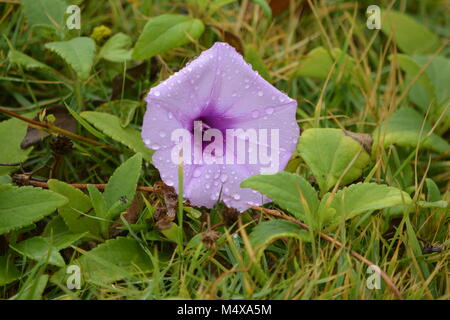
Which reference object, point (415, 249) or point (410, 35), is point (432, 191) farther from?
point (410, 35)

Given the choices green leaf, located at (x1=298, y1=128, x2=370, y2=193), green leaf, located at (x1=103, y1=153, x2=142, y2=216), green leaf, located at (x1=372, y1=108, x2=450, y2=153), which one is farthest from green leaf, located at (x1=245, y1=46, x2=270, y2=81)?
green leaf, located at (x1=103, y1=153, x2=142, y2=216)

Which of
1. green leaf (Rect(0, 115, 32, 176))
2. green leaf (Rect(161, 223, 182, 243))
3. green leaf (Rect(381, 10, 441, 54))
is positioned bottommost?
green leaf (Rect(161, 223, 182, 243))

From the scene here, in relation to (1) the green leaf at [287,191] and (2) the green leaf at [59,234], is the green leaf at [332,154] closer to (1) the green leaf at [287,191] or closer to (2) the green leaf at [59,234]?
(1) the green leaf at [287,191]

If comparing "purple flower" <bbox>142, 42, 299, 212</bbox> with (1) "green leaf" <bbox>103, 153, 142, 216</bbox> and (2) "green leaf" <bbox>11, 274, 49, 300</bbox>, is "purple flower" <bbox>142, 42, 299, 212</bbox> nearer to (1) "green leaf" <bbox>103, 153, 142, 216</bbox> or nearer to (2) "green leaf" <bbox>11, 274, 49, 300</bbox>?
(1) "green leaf" <bbox>103, 153, 142, 216</bbox>

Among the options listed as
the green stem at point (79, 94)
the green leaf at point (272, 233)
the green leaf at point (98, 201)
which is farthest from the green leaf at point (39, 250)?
the green stem at point (79, 94)

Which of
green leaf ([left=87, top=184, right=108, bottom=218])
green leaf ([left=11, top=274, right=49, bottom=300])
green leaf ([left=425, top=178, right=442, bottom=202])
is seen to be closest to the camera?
green leaf ([left=11, top=274, right=49, bottom=300])

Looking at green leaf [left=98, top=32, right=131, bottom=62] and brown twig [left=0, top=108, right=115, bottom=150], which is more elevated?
green leaf [left=98, top=32, right=131, bottom=62]
